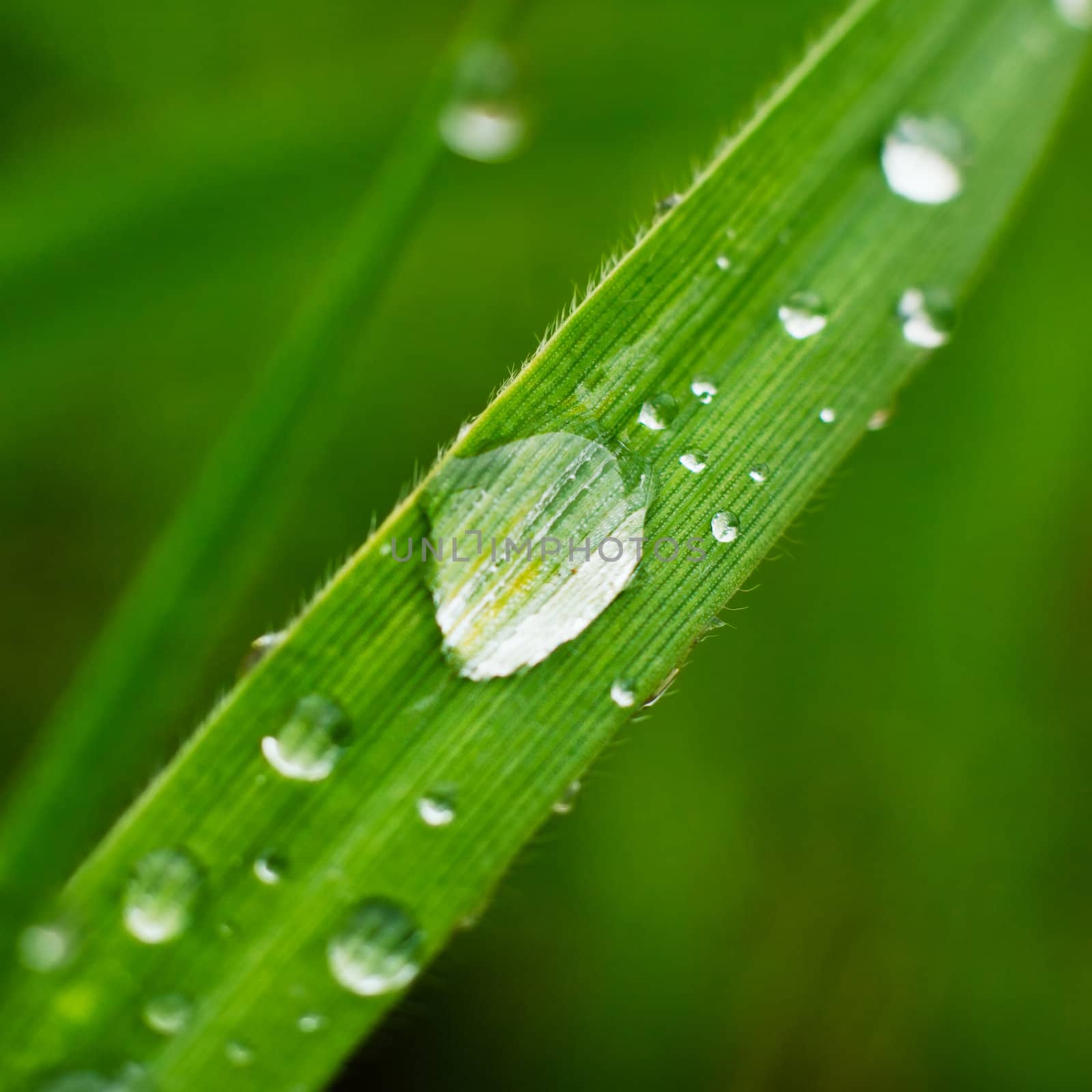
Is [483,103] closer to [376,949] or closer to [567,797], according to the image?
[567,797]

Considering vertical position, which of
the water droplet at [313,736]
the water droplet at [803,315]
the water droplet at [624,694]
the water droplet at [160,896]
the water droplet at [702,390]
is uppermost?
the water droplet at [803,315]

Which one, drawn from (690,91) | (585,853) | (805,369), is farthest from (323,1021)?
(690,91)

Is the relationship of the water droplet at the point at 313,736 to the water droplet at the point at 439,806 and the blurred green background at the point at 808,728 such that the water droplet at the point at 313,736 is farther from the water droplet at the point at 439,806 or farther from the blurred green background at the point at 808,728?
the blurred green background at the point at 808,728

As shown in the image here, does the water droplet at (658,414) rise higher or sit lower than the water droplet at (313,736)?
higher

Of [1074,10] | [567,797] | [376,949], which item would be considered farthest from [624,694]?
[1074,10]

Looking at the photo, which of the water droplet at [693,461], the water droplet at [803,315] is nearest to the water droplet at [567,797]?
the water droplet at [693,461]

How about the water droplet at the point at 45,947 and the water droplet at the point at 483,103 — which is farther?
the water droplet at the point at 483,103

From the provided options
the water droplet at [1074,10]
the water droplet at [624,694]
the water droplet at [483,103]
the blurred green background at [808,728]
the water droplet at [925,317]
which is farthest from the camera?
the blurred green background at [808,728]
